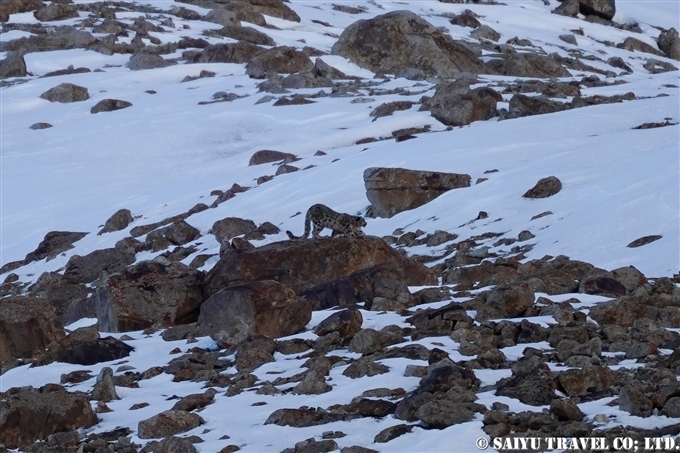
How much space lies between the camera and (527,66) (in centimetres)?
4281

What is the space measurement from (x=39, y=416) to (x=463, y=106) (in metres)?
22.3

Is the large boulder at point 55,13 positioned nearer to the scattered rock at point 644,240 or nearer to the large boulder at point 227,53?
the large boulder at point 227,53

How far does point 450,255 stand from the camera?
15.6 m

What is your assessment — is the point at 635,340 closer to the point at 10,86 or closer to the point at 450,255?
the point at 450,255

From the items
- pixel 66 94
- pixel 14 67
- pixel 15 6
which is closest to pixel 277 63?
pixel 66 94

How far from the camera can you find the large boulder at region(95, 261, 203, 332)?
1260 cm

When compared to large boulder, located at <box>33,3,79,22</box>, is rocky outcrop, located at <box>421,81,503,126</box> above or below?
above

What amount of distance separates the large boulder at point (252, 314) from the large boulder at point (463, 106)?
1862 centimetres

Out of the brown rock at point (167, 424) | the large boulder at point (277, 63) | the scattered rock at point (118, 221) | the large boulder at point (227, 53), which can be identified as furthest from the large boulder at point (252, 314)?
the large boulder at point (227, 53)

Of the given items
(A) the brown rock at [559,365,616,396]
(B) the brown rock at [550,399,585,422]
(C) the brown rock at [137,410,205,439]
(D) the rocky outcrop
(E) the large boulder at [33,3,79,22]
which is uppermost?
(B) the brown rock at [550,399,585,422]

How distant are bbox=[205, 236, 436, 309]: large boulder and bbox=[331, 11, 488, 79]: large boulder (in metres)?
28.3

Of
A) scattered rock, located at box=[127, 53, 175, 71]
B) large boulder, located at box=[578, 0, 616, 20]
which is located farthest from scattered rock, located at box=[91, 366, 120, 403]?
large boulder, located at box=[578, 0, 616, 20]

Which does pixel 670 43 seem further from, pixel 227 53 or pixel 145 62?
pixel 145 62

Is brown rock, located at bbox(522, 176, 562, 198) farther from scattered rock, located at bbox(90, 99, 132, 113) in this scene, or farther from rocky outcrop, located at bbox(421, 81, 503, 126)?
scattered rock, located at bbox(90, 99, 132, 113)
